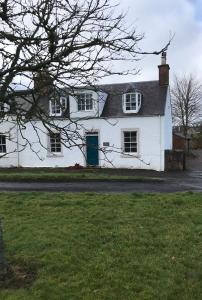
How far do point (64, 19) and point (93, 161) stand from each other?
23.0 m

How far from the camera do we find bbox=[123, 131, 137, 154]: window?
28164 mm

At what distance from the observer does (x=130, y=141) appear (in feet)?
92.7

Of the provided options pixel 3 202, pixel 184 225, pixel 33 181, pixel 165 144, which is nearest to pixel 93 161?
pixel 165 144

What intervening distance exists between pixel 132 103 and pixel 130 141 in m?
2.45

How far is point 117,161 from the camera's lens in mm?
28156

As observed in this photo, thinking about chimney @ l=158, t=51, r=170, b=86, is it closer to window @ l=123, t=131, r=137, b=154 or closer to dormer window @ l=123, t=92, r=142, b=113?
dormer window @ l=123, t=92, r=142, b=113

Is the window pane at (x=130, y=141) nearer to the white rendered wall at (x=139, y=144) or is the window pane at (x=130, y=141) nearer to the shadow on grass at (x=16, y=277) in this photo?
the white rendered wall at (x=139, y=144)

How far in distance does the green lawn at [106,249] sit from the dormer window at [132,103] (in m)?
Answer: 16.7

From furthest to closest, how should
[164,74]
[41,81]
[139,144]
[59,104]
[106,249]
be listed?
[164,74]
[139,144]
[106,249]
[59,104]
[41,81]

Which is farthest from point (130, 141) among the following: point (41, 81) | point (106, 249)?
point (41, 81)

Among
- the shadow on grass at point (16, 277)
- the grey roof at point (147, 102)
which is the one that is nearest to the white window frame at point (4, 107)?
the shadow on grass at point (16, 277)

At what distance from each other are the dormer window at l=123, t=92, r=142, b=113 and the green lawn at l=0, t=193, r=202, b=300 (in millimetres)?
16697

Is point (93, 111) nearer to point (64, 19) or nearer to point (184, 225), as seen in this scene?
point (184, 225)

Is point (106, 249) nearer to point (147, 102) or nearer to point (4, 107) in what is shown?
point (4, 107)
